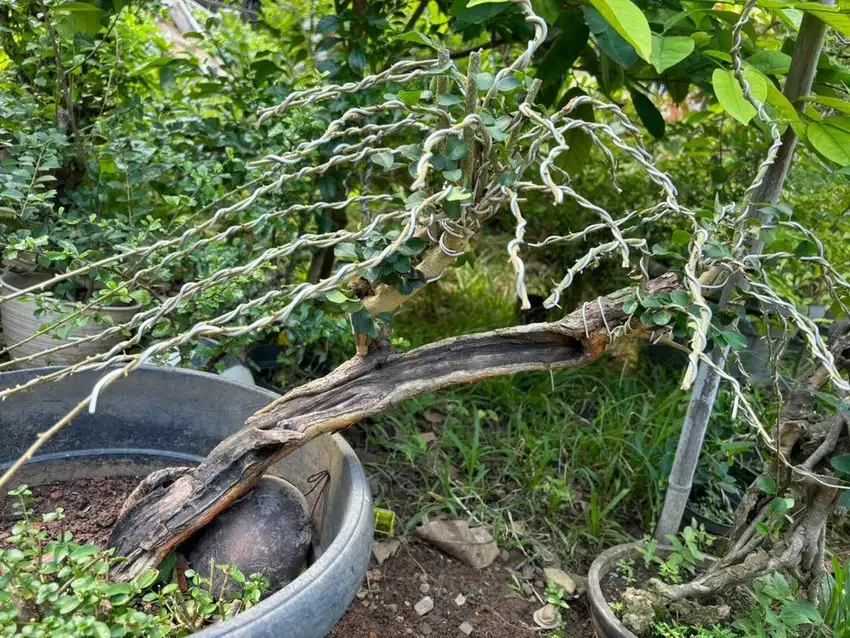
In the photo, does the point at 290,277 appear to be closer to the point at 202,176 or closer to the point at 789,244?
the point at 202,176

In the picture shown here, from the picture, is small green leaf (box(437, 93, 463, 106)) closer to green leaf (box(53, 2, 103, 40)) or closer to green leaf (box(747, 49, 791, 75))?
green leaf (box(747, 49, 791, 75))

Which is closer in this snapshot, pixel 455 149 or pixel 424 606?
pixel 455 149

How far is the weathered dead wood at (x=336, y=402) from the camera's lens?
1.12m

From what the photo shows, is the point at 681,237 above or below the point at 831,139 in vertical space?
below

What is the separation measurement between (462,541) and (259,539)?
75cm

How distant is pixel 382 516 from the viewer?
1711 millimetres

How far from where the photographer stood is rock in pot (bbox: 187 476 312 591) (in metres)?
1.17

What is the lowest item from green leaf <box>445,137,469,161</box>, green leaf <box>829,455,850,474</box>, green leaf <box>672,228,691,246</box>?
Result: green leaf <box>829,455,850,474</box>

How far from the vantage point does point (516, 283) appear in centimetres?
112

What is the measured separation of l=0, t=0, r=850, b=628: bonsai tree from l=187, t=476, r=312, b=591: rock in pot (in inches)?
1.9

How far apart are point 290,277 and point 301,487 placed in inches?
37.7

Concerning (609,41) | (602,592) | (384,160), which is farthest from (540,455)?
(384,160)

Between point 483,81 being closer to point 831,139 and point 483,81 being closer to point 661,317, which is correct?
point 661,317

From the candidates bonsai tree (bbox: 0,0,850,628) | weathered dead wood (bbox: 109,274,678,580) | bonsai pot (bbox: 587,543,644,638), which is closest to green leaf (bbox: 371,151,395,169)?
bonsai tree (bbox: 0,0,850,628)
